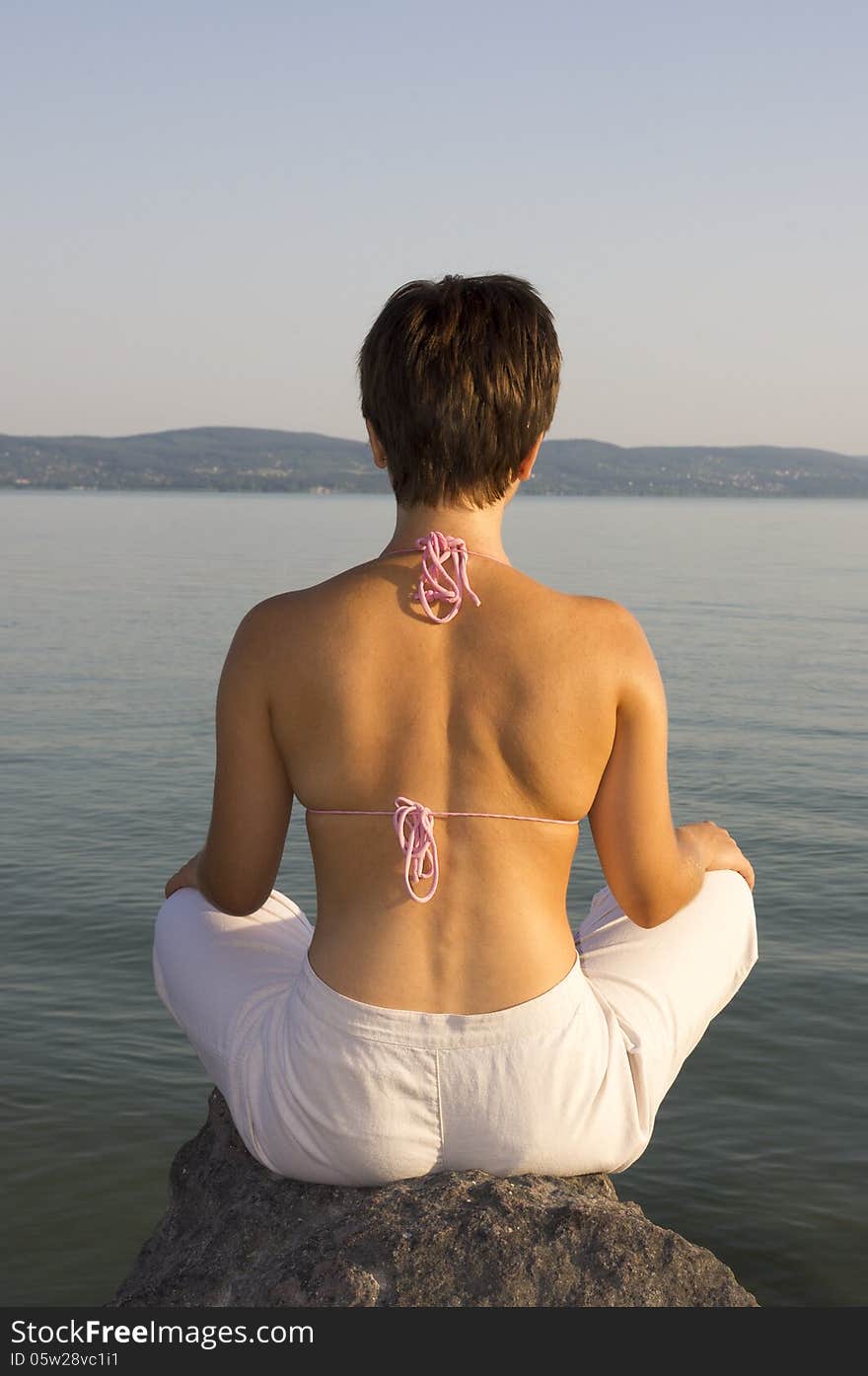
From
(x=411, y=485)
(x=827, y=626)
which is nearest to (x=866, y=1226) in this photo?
(x=411, y=485)

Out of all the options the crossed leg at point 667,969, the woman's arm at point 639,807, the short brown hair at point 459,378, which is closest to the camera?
the short brown hair at point 459,378

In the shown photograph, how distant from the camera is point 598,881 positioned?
400 inches

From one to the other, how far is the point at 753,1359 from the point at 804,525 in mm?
97349

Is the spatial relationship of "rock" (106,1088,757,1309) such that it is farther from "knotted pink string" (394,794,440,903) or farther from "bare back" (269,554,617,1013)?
"knotted pink string" (394,794,440,903)

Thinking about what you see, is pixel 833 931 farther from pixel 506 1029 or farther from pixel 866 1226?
pixel 506 1029

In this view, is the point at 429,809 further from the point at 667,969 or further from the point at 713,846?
the point at 713,846

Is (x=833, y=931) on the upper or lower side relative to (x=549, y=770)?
lower

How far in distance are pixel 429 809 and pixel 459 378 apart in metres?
0.84

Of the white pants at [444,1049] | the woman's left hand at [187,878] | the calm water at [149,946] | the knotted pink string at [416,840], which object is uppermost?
the knotted pink string at [416,840]

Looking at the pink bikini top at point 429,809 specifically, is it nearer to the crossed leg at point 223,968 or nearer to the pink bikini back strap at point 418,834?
the pink bikini back strap at point 418,834

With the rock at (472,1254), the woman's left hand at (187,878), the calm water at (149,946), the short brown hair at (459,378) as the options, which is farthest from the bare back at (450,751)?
the calm water at (149,946)

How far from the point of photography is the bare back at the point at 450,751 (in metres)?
2.87

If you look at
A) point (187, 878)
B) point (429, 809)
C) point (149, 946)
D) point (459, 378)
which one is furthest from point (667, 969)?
point (149, 946)

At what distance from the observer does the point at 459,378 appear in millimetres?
2818
